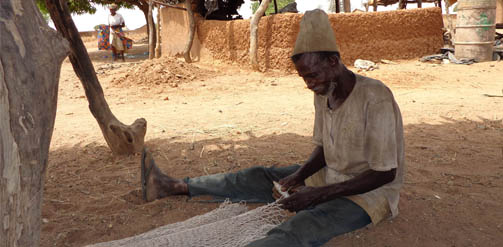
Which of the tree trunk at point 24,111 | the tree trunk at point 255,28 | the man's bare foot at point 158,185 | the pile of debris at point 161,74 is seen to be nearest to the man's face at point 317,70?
the tree trunk at point 24,111

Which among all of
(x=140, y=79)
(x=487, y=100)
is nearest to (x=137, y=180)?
(x=487, y=100)

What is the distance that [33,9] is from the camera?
1.17 metres

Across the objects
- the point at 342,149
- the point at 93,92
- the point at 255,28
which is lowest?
the point at 342,149

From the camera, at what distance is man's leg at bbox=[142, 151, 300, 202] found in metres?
2.53

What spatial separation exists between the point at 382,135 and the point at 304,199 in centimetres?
52

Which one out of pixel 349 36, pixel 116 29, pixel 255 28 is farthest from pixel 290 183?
pixel 116 29

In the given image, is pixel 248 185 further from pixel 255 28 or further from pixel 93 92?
pixel 255 28

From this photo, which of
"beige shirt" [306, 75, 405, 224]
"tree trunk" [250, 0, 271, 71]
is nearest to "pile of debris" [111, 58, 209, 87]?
"tree trunk" [250, 0, 271, 71]

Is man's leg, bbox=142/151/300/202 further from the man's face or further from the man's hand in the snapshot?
the man's face

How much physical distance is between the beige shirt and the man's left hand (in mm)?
187

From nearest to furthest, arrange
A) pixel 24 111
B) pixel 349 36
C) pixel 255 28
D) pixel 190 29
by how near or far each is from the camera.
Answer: pixel 24 111, pixel 255 28, pixel 349 36, pixel 190 29

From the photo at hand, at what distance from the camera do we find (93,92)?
349 cm

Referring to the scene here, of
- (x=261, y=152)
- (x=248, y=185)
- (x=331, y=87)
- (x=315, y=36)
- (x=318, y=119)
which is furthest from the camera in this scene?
(x=261, y=152)

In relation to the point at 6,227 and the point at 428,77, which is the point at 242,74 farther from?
the point at 6,227
